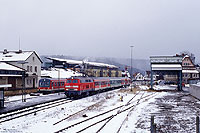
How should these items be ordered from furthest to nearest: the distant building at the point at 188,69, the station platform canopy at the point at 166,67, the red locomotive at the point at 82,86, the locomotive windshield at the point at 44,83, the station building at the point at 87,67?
the distant building at the point at 188,69 → the station building at the point at 87,67 → the station platform canopy at the point at 166,67 → the locomotive windshield at the point at 44,83 → the red locomotive at the point at 82,86

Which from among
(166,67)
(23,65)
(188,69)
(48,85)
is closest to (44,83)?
(48,85)

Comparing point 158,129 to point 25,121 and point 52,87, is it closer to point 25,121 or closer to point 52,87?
point 25,121

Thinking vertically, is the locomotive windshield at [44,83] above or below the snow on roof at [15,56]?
below

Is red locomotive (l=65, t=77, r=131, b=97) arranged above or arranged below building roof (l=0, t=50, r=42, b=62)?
below

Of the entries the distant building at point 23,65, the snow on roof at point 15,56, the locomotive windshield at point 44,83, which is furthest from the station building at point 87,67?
the locomotive windshield at point 44,83

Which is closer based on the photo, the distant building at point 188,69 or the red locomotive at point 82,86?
the red locomotive at point 82,86

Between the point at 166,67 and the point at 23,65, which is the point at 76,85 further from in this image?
the point at 166,67

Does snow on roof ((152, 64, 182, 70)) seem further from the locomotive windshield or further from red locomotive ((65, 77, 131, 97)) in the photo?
the locomotive windshield

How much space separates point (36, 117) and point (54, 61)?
191 feet

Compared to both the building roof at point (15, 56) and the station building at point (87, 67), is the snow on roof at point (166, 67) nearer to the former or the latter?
the station building at point (87, 67)

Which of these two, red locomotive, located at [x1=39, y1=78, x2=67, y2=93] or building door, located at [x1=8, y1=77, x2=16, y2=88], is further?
red locomotive, located at [x1=39, y1=78, x2=67, y2=93]

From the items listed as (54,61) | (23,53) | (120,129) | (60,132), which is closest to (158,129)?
(120,129)

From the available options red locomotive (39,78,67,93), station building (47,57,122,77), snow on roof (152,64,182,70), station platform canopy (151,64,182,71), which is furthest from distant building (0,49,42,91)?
snow on roof (152,64,182,70)

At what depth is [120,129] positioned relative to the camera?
42.0ft
